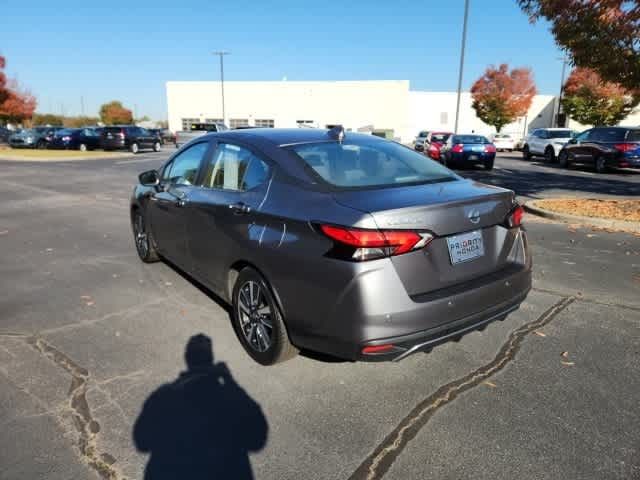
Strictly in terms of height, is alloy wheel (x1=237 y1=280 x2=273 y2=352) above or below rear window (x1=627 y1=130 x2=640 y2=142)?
below

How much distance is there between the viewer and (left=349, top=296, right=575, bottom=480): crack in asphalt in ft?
7.78

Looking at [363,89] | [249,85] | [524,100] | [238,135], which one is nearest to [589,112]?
[524,100]

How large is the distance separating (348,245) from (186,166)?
8.33ft

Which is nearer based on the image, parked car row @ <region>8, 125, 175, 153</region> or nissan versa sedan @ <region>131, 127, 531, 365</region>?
nissan versa sedan @ <region>131, 127, 531, 365</region>

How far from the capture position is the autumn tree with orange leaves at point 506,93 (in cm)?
4588

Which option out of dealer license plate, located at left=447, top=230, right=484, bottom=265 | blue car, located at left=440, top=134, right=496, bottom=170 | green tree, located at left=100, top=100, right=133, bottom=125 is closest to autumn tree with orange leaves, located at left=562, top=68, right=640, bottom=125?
blue car, located at left=440, top=134, right=496, bottom=170

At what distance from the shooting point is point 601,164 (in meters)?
18.0

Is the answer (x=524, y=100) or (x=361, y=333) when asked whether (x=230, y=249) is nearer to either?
(x=361, y=333)

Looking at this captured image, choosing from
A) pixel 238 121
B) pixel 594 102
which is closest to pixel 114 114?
pixel 238 121

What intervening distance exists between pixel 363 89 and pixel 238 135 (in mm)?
52214

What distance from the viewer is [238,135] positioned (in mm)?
3883

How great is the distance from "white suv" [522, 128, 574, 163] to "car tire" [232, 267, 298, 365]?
23.6m

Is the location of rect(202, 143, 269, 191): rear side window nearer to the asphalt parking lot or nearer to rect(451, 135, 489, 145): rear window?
the asphalt parking lot

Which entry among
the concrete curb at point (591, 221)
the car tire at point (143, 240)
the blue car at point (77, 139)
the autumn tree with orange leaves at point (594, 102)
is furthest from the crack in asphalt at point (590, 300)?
the autumn tree with orange leaves at point (594, 102)
